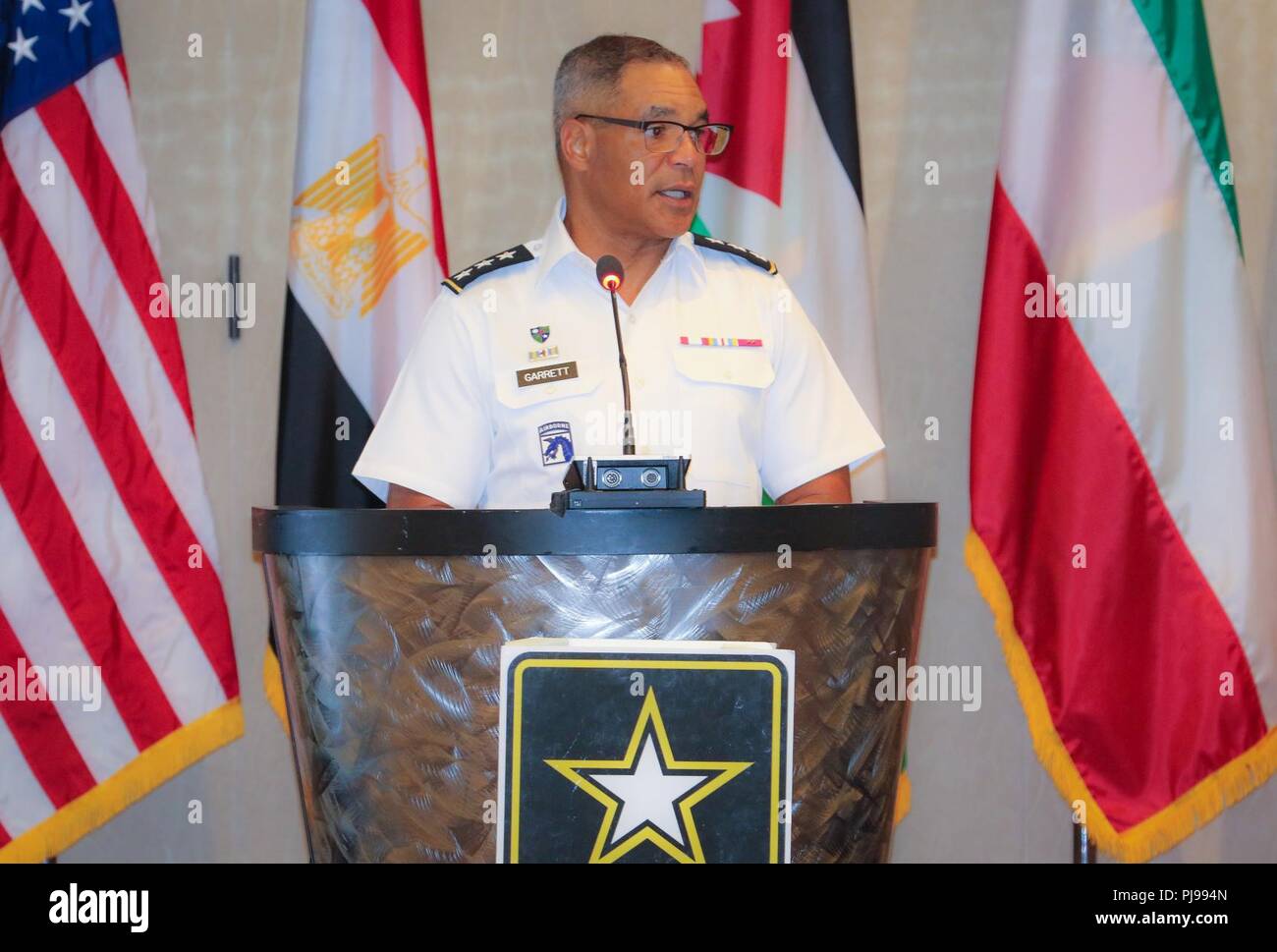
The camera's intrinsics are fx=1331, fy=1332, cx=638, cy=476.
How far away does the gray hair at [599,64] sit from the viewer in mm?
2014

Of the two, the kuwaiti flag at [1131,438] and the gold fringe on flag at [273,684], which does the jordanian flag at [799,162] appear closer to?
the kuwaiti flag at [1131,438]

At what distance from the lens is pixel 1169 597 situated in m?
2.51

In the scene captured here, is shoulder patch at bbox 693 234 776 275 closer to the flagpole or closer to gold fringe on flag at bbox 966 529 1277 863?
gold fringe on flag at bbox 966 529 1277 863

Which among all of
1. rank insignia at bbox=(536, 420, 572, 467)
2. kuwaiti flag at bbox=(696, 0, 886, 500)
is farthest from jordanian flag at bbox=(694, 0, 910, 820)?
rank insignia at bbox=(536, 420, 572, 467)

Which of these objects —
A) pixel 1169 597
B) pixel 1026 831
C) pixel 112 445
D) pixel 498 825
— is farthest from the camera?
pixel 1026 831

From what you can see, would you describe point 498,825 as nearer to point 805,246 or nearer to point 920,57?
point 805,246

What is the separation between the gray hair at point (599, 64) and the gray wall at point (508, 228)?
816 millimetres

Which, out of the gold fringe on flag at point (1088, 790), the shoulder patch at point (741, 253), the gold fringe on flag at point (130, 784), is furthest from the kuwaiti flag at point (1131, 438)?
the gold fringe on flag at point (130, 784)

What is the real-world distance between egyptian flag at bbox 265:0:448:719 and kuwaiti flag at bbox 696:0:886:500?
24.0 inches

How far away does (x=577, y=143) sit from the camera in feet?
6.81

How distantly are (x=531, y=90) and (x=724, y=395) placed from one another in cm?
129

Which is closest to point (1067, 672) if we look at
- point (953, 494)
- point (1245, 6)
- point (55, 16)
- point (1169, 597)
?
point (1169, 597)

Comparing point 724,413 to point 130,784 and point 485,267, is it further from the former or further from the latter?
point 130,784

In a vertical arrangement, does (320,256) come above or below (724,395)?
above
